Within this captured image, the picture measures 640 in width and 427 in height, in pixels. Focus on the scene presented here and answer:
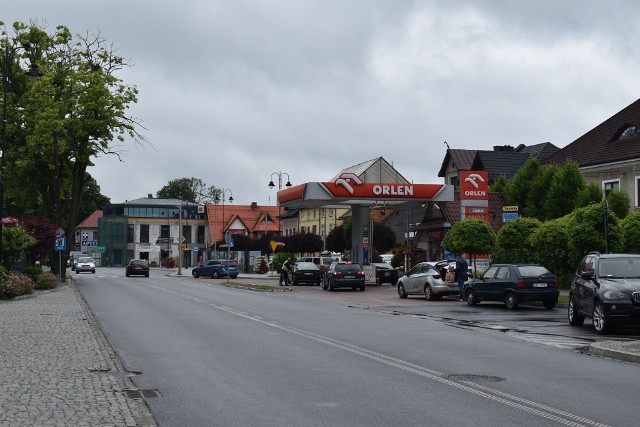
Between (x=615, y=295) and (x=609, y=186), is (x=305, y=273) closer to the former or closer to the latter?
(x=609, y=186)

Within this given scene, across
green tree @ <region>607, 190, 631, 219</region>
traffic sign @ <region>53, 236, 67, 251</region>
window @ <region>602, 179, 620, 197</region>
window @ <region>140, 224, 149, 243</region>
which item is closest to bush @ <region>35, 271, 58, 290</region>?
traffic sign @ <region>53, 236, 67, 251</region>

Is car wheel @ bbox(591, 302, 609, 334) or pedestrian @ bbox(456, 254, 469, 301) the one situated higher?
pedestrian @ bbox(456, 254, 469, 301)

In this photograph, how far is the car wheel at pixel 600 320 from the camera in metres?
17.8

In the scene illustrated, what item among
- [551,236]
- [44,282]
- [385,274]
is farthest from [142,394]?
[385,274]

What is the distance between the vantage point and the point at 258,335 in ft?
57.1

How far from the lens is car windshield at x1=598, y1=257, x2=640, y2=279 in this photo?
1883 cm

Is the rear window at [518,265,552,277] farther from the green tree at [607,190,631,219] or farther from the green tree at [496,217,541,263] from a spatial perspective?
the green tree at [607,190,631,219]

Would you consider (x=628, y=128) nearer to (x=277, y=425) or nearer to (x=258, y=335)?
(x=258, y=335)

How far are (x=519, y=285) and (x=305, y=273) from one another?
26459mm

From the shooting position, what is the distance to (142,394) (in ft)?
32.2

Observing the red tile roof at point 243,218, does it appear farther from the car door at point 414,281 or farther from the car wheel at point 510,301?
the car wheel at point 510,301

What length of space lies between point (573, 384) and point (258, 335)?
808 cm

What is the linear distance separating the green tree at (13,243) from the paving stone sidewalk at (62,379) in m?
17.3

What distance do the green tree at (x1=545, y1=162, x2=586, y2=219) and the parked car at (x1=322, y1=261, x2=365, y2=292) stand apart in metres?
16.1
